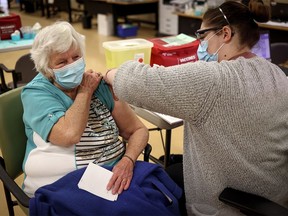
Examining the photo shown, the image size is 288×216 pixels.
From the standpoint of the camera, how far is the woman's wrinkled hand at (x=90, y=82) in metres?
1.48

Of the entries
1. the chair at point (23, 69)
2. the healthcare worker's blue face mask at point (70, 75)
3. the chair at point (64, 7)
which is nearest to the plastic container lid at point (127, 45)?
the healthcare worker's blue face mask at point (70, 75)

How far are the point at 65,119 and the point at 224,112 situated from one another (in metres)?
0.64

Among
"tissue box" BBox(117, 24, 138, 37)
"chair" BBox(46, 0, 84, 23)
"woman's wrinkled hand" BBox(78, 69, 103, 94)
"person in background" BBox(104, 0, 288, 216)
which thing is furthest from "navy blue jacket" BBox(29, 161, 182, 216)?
"chair" BBox(46, 0, 84, 23)

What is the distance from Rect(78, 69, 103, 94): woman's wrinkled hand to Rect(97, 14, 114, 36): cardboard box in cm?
570

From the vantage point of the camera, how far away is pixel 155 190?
1.30 m

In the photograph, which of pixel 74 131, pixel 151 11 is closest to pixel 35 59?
pixel 74 131

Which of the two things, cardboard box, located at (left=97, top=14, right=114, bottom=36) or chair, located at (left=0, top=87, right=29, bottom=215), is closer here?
chair, located at (left=0, top=87, right=29, bottom=215)

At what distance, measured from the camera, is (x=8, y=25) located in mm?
3385

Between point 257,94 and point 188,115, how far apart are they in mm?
232

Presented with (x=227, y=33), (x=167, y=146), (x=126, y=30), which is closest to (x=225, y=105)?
(x=227, y=33)

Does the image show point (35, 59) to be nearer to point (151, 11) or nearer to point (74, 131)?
point (74, 131)

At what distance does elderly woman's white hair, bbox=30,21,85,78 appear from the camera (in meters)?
1.42

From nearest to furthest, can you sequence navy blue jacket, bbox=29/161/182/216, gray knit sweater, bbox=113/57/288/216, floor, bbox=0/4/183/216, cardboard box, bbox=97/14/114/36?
1. gray knit sweater, bbox=113/57/288/216
2. navy blue jacket, bbox=29/161/182/216
3. floor, bbox=0/4/183/216
4. cardboard box, bbox=97/14/114/36

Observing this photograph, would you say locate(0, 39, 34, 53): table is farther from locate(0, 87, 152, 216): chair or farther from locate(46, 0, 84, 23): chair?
locate(46, 0, 84, 23): chair
